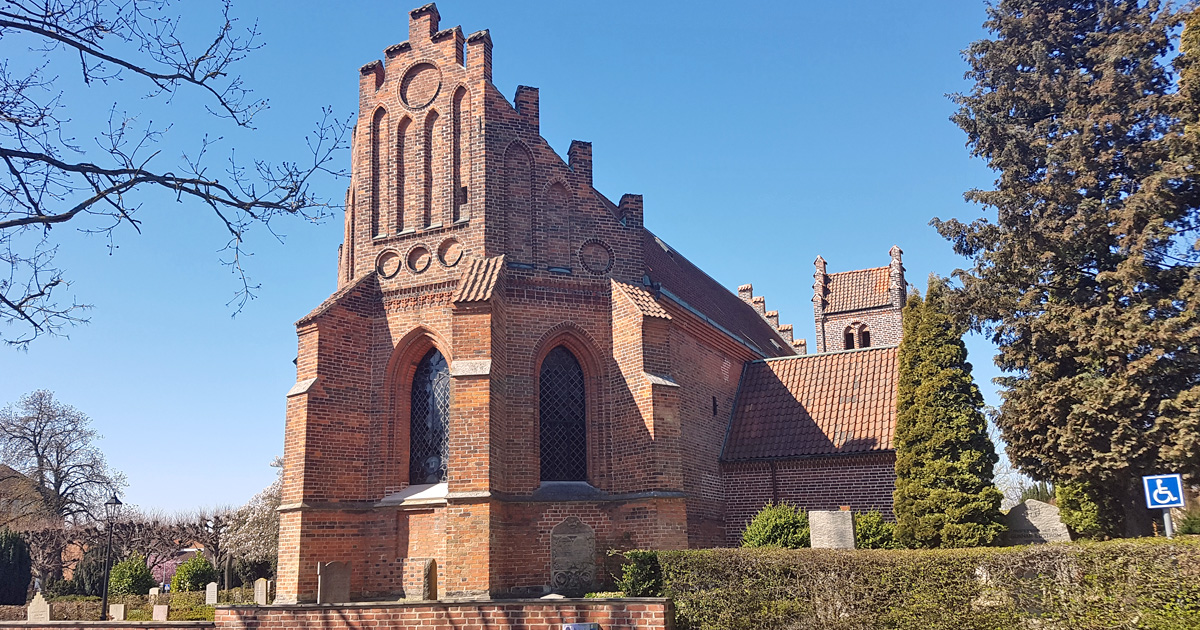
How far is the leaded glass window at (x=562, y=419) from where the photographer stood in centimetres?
1764

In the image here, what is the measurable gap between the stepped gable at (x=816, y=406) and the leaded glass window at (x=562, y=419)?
4363mm

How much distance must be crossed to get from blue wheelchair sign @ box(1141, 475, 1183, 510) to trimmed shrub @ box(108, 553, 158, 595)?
29.6m

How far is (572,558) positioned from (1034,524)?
8498mm

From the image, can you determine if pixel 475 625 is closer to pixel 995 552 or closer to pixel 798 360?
pixel 995 552

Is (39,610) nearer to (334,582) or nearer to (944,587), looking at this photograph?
(334,582)

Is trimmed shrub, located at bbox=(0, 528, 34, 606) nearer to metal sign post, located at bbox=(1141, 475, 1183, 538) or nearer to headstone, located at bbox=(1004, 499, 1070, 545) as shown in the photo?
headstone, located at bbox=(1004, 499, 1070, 545)

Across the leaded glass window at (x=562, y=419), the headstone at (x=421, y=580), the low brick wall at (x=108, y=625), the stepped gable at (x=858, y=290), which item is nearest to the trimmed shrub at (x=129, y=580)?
the low brick wall at (x=108, y=625)

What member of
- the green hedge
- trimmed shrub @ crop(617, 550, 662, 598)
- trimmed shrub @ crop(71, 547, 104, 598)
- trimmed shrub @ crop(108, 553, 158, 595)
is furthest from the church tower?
trimmed shrub @ crop(71, 547, 104, 598)

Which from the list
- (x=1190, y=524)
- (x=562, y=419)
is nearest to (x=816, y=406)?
(x=562, y=419)

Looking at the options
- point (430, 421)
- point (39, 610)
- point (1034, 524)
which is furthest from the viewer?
point (39, 610)

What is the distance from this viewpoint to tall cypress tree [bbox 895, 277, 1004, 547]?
15992 millimetres

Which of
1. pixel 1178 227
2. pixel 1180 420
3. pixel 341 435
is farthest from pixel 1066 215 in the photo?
pixel 341 435

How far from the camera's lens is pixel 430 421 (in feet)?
58.9

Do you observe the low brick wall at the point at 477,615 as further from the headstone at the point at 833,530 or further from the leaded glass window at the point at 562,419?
the leaded glass window at the point at 562,419
